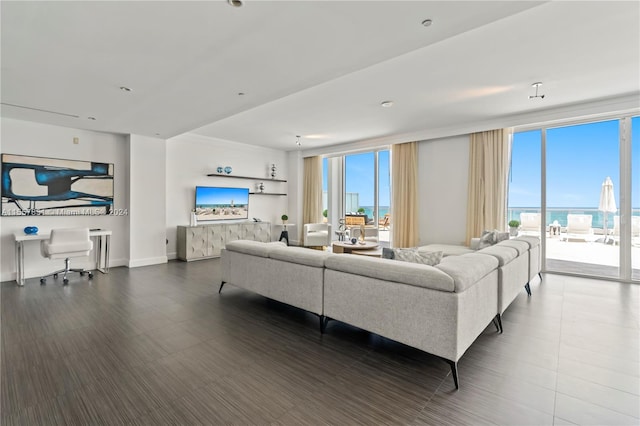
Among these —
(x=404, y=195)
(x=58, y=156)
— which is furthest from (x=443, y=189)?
(x=58, y=156)

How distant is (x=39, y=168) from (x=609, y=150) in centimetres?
930

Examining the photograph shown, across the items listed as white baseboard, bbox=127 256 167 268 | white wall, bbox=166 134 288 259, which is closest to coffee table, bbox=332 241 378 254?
white wall, bbox=166 134 288 259

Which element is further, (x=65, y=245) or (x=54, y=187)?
(x=54, y=187)

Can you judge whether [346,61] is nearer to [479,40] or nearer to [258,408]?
[479,40]

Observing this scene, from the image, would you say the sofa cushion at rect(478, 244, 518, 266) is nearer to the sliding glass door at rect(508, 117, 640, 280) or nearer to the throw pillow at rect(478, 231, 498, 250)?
the throw pillow at rect(478, 231, 498, 250)

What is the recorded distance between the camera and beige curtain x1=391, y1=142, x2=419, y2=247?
6.51m

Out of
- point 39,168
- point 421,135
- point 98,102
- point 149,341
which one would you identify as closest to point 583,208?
point 421,135

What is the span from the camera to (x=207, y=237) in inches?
255

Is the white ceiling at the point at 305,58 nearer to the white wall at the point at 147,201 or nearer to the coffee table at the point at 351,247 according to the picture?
the white wall at the point at 147,201

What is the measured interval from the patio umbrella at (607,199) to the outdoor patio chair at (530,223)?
2.90 ft

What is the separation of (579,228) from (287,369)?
623cm

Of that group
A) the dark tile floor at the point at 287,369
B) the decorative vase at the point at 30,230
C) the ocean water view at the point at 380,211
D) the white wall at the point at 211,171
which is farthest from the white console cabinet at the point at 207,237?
the ocean water view at the point at 380,211

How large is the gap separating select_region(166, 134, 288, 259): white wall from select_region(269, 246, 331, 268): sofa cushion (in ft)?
14.1

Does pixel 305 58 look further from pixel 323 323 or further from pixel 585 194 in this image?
pixel 585 194
